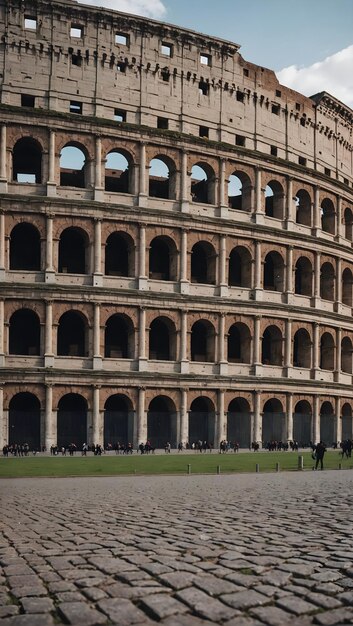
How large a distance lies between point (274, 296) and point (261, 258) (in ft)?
7.37

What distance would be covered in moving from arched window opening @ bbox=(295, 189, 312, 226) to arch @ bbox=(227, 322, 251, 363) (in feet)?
26.8

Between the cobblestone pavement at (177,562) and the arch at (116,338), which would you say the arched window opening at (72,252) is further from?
the cobblestone pavement at (177,562)

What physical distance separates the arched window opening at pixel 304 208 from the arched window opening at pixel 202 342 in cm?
953

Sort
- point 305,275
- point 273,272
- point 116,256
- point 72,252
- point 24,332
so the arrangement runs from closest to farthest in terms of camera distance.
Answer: point 24,332 < point 72,252 < point 116,256 < point 273,272 < point 305,275

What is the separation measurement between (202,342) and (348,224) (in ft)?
47.4

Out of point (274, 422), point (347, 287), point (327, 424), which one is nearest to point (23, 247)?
point (274, 422)

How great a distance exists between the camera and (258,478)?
20.0m

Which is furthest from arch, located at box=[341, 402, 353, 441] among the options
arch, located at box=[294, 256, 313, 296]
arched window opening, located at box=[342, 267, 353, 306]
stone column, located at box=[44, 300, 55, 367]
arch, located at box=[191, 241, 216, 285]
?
stone column, located at box=[44, 300, 55, 367]

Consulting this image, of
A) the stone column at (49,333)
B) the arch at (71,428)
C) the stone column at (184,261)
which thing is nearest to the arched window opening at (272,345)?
the stone column at (184,261)

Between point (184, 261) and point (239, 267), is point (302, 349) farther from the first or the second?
point (184, 261)

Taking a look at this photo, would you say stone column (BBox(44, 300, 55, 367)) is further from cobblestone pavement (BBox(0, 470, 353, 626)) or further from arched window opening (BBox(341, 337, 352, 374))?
cobblestone pavement (BBox(0, 470, 353, 626))

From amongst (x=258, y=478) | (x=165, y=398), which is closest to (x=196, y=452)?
(x=165, y=398)

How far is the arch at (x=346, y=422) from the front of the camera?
4584 centimetres

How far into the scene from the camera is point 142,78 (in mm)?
38719
